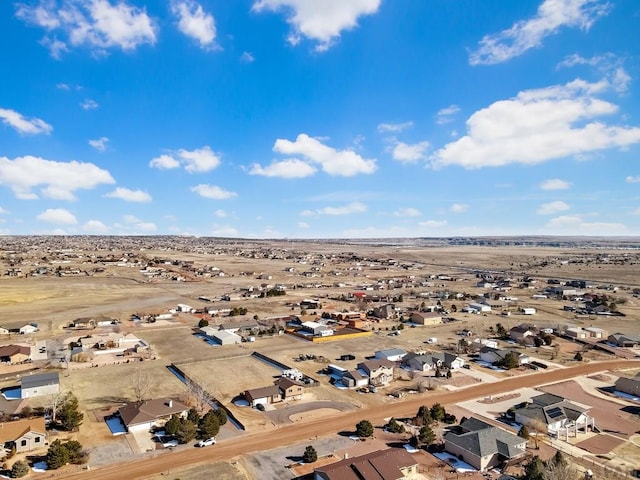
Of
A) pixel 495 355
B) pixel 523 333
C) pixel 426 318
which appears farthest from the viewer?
pixel 426 318

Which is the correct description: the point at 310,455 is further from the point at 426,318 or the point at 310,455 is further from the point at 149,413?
the point at 426,318

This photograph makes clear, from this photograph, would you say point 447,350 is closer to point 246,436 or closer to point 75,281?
point 246,436

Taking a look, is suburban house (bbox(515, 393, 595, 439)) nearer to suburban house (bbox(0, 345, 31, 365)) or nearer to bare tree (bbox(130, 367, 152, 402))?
bare tree (bbox(130, 367, 152, 402))

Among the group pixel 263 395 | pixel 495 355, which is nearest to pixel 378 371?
pixel 263 395

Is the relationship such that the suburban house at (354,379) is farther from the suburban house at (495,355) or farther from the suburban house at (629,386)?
the suburban house at (629,386)

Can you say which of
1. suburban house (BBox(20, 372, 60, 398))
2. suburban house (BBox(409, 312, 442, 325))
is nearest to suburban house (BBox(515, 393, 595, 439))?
suburban house (BBox(409, 312, 442, 325))

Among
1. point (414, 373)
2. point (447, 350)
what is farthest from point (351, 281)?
point (414, 373)
